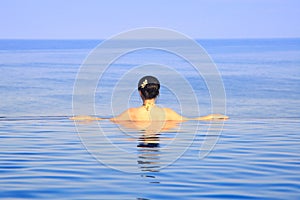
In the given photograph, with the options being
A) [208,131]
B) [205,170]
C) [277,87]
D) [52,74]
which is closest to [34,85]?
[52,74]

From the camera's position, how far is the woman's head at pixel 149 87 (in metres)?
12.5

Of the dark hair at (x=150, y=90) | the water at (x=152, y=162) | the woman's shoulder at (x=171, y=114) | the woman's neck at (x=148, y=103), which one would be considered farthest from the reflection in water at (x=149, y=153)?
the woman's shoulder at (x=171, y=114)

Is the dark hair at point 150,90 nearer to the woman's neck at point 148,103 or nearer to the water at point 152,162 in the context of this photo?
the woman's neck at point 148,103

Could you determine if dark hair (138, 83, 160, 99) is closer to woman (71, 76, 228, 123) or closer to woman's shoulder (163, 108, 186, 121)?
woman (71, 76, 228, 123)

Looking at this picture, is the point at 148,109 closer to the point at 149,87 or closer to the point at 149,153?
the point at 149,87

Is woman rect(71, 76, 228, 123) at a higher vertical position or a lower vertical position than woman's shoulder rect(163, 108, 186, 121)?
lower

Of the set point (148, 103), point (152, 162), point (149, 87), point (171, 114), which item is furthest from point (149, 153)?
point (171, 114)

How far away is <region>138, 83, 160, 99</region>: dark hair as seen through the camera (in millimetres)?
12505

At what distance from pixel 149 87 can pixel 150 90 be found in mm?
120

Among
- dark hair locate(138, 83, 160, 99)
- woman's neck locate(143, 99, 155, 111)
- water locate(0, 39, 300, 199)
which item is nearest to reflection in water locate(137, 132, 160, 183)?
water locate(0, 39, 300, 199)

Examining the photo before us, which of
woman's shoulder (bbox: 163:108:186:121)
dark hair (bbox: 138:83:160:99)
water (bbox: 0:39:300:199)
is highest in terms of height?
woman's shoulder (bbox: 163:108:186:121)

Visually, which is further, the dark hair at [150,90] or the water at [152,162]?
the dark hair at [150,90]

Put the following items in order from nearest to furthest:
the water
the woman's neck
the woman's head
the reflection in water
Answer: the water < the reflection in water < the woman's head < the woman's neck

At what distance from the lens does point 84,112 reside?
2495 cm
